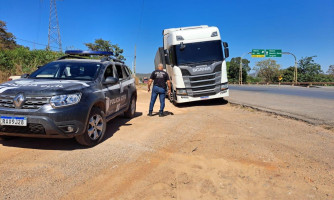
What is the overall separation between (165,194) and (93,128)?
7.73 ft

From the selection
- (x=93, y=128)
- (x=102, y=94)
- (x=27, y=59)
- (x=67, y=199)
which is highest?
(x=27, y=59)

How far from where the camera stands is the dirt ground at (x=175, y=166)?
113 inches

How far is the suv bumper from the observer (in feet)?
12.9

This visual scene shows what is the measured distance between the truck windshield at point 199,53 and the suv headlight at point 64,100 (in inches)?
276

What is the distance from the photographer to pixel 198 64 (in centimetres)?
1075

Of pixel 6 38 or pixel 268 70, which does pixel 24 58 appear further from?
pixel 268 70

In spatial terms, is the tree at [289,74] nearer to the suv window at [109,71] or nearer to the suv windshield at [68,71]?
the suv window at [109,71]

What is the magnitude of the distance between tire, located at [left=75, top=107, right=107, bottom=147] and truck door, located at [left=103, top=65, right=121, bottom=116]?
0.51 m

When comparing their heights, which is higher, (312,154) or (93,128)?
(93,128)

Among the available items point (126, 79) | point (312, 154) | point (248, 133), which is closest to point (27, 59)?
point (126, 79)

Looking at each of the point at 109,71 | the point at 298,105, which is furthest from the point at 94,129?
the point at 298,105

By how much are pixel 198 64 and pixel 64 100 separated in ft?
24.6

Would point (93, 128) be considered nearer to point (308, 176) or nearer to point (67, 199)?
point (67, 199)

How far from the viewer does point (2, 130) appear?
4.11m
